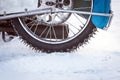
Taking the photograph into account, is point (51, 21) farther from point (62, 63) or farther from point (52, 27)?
point (62, 63)

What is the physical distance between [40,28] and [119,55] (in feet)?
3.48

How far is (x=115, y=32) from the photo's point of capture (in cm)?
654

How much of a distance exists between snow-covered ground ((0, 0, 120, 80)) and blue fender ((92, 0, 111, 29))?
0.41m

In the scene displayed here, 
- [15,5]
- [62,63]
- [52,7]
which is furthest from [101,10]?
[15,5]

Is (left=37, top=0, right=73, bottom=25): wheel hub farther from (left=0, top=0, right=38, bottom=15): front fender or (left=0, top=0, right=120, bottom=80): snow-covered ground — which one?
(left=0, top=0, right=120, bottom=80): snow-covered ground

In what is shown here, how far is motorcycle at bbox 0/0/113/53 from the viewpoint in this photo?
531 centimetres

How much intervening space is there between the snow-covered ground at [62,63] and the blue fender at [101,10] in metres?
0.41

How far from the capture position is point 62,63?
16.6ft

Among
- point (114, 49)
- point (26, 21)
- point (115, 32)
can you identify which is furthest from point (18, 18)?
point (115, 32)

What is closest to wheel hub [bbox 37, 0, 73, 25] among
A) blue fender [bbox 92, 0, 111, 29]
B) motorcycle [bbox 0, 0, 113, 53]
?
motorcycle [bbox 0, 0, 113, 53]

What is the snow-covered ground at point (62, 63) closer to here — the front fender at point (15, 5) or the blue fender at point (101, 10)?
the blue fender at point (101, 10)

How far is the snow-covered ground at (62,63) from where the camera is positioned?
4656mm

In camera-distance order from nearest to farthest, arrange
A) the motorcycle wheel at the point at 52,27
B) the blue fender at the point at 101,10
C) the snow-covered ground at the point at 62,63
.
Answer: the snow-covered ground at the point at 62,63, the blue fender at the point at 101,10, the motorcycle wheel at the point at 52,27

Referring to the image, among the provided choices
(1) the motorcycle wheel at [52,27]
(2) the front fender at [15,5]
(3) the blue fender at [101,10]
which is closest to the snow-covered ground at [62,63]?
(1) the motorcycle wheel at [52,27]
